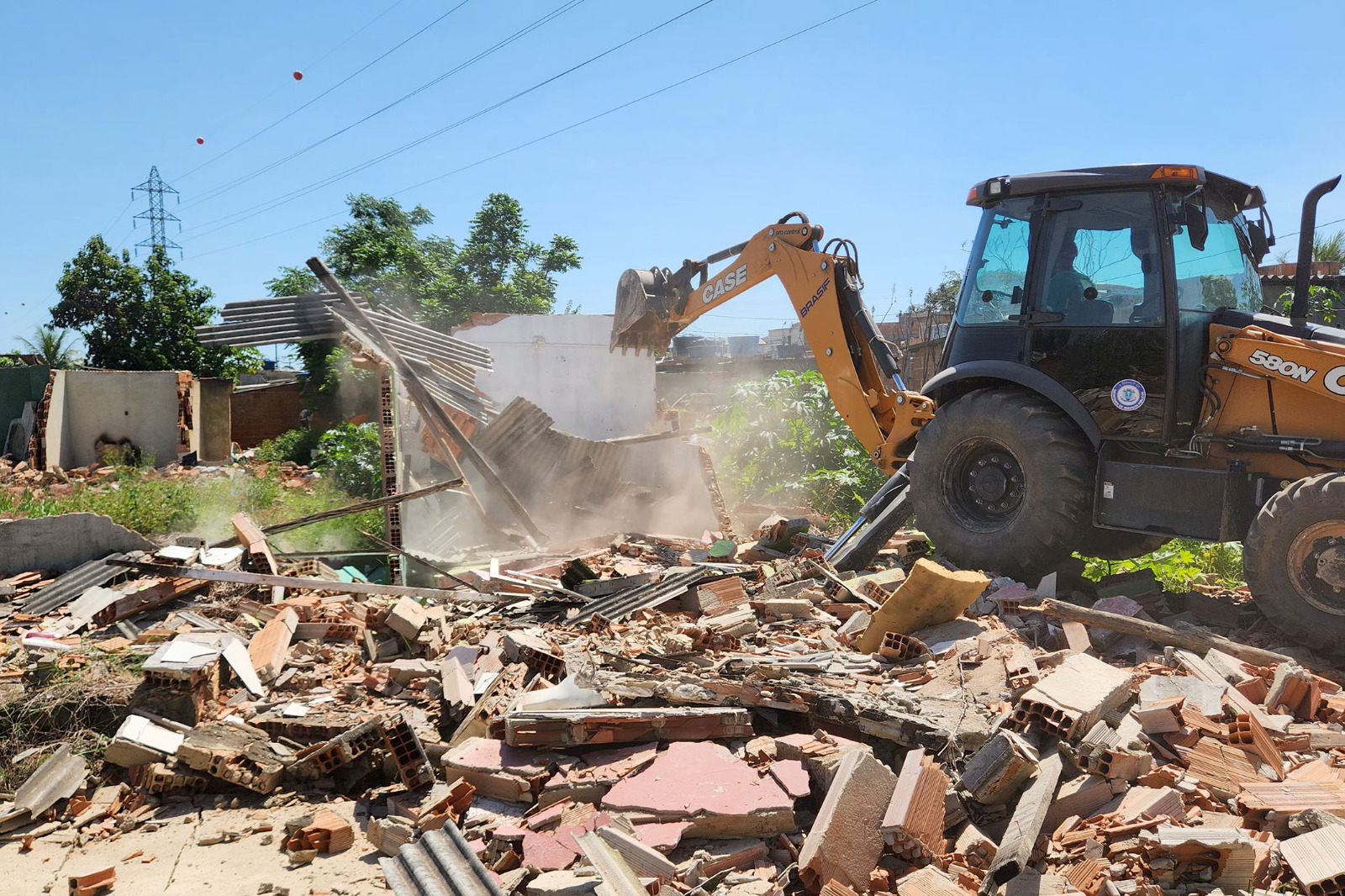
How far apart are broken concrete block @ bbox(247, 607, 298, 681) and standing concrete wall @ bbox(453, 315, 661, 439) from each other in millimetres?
17022

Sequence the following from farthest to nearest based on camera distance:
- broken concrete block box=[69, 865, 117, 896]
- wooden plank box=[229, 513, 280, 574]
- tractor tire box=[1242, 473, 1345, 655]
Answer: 1. wooden plank box=[229, 513, 280, 574]
2. tractor tire box=[1242, 473, 1345, 655]
3. broken concrete block box=[69, 865, 117, 896]

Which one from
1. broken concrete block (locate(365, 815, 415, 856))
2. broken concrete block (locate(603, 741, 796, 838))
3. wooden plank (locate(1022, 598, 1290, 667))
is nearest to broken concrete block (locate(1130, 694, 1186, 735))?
wooden plank (locate(1022, 598, 1290, 667))

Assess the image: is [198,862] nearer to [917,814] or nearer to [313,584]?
[313,584]

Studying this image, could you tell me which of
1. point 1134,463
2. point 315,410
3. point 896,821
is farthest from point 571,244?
point 896,821

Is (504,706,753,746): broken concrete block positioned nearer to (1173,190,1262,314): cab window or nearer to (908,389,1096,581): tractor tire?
(908,389,1096,581): tractor tire

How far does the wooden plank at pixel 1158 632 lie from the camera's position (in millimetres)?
5242

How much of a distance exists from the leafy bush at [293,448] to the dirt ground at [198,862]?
15131 mm

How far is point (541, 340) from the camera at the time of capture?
2383 cm

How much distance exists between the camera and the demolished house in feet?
11.5

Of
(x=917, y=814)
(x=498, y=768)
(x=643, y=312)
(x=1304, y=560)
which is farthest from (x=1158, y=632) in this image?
(x=643, y=312)

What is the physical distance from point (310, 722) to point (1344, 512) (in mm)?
5914

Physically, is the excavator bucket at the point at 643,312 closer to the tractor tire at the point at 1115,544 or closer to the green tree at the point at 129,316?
the tractor tire at the point at 1115,544

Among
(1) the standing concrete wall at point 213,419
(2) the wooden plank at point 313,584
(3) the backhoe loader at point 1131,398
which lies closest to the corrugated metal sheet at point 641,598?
(2) the wooden plank at point 313,584

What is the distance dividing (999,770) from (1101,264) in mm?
3993
